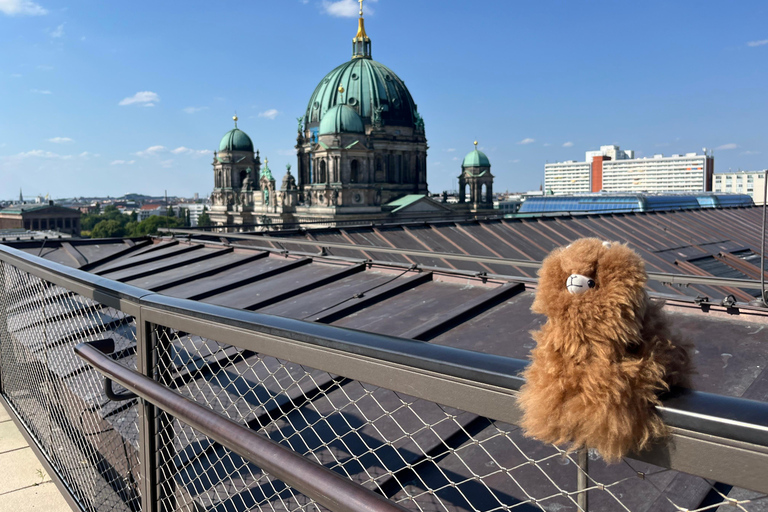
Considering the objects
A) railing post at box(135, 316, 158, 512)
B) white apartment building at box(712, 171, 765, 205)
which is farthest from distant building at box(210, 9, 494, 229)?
white apartment building at box(712, 171, 765, 205)

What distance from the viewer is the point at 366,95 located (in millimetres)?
58844

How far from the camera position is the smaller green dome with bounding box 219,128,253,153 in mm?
65688

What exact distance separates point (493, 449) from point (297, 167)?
5905 centimetres

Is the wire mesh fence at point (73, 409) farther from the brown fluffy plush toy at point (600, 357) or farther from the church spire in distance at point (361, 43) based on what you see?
the church spire in distance at point (361, 43)

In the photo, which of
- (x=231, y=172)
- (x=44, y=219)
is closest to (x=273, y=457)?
(x=231, y=172)

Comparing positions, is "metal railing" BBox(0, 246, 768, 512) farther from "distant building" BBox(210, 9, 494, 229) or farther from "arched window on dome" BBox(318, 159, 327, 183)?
"arched window on dome" BBox(318, 159, 327, 183)

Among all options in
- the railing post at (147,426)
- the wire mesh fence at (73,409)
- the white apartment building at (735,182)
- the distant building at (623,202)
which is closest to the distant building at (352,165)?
the distant building at (623,202)

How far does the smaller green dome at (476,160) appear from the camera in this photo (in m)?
62.6

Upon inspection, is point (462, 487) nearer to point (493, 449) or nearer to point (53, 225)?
point (493, 449)

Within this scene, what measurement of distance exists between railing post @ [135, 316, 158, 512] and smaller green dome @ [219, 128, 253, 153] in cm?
6659

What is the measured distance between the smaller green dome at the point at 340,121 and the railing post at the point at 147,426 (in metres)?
52.4

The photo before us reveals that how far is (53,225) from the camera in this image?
293 feet

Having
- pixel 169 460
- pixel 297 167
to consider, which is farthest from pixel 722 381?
pixel 297 167

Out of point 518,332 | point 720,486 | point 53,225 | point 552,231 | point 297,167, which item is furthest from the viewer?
point 53,225
